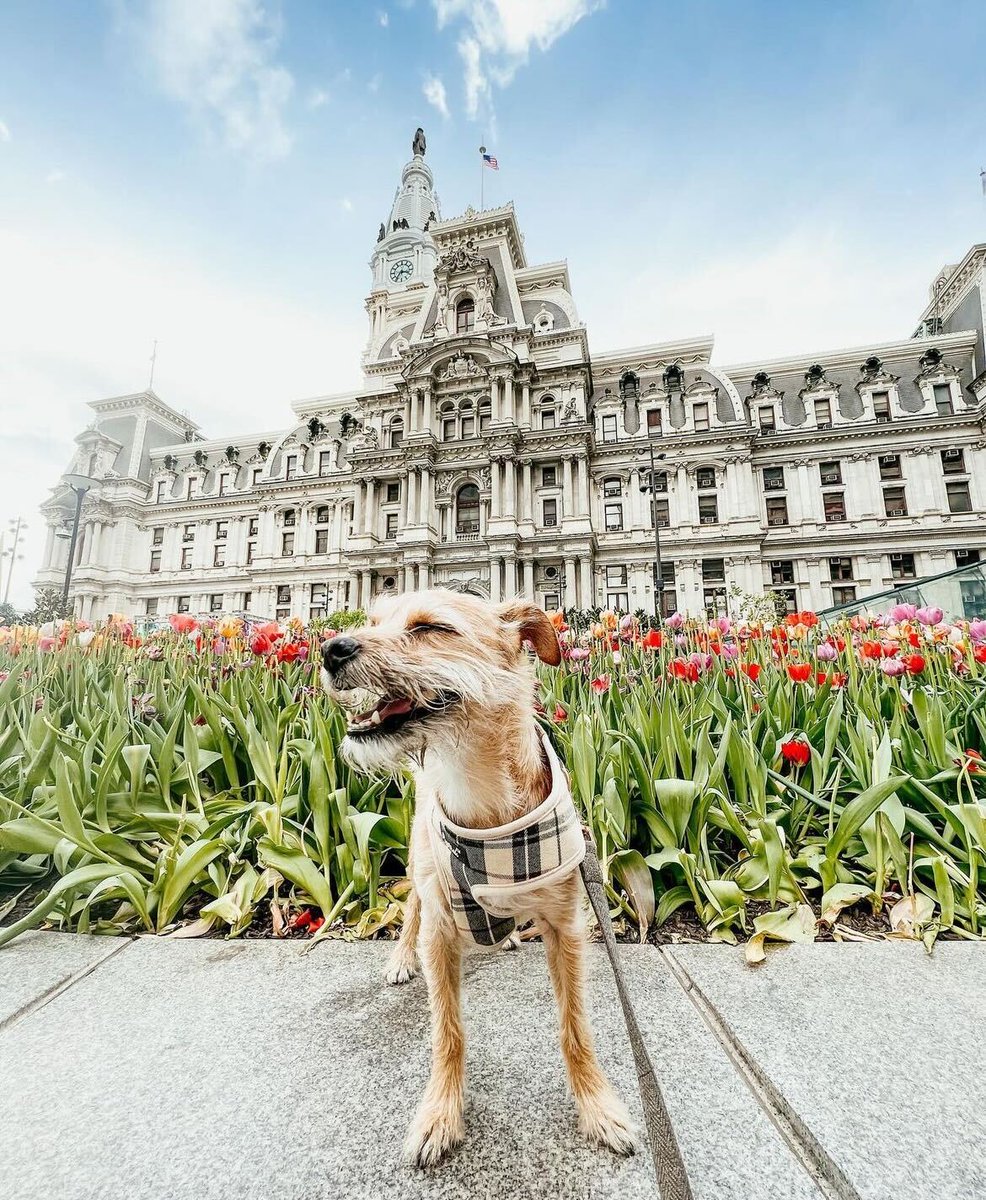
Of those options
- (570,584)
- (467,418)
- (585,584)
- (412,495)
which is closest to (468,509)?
(412,495)

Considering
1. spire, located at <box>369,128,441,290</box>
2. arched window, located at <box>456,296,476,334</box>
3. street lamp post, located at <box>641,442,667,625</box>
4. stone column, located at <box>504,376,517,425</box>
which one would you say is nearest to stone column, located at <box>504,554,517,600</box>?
street lamp post, located at <box>641,442,667,625</box>

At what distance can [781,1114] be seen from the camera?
3.99 ft

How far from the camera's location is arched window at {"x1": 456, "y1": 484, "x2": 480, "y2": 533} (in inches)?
1247

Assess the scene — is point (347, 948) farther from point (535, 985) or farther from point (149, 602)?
point (149, 602)

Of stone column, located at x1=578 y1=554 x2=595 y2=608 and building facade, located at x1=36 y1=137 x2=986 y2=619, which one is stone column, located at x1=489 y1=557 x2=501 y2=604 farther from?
stone column, located at x1=578 y1=554 x2=595 y2=608

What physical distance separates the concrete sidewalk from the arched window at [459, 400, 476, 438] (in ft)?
108

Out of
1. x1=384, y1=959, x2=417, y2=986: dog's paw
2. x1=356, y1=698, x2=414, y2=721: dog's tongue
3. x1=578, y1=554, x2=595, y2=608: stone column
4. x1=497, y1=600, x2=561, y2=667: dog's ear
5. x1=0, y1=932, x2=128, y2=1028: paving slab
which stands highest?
x1=578, y1=554, x2=595, y2=608: stone column

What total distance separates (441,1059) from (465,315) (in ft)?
129

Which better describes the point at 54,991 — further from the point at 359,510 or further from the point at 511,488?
the point at 359,510

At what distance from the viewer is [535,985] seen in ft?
5.83

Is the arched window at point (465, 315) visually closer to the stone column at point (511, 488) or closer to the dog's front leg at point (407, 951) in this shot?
the stone column at point (511, 488)

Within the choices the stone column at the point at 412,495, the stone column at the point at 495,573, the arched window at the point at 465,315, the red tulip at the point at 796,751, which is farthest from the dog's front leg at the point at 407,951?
the arched window at the point at 465,315

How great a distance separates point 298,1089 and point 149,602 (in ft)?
159

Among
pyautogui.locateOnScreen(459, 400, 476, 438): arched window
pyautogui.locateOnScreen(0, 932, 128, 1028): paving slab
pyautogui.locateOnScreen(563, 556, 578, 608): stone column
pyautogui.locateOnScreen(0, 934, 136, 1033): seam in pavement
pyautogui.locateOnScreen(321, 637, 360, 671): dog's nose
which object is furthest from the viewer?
pyautogui.locateOnScreen(459, 400, 476, 438): arched window
